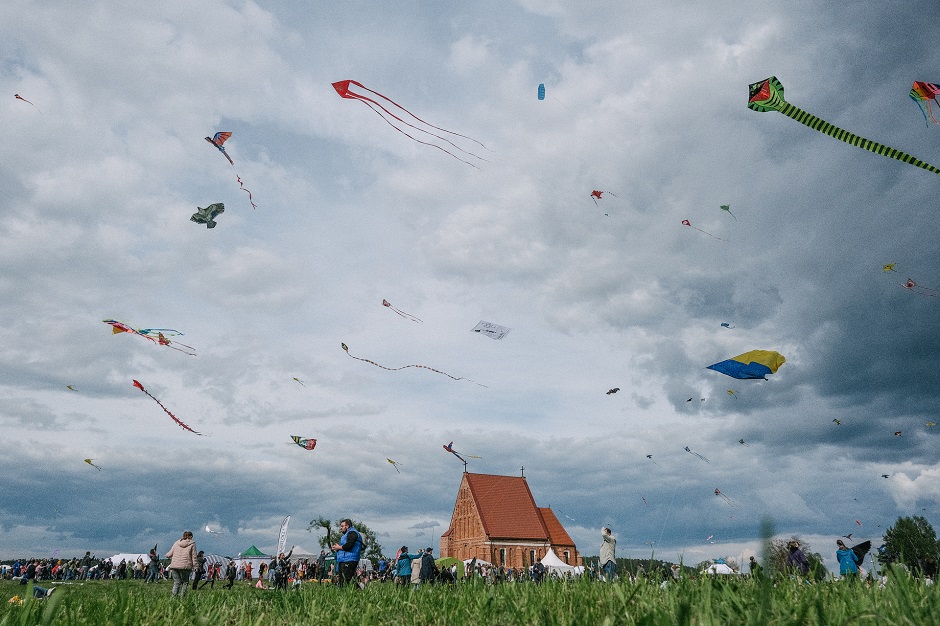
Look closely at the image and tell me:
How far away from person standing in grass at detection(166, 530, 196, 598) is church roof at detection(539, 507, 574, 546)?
6382cm

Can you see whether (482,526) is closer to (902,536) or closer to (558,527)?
(558,527)

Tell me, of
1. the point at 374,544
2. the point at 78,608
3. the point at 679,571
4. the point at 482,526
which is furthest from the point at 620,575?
the point at 374,544

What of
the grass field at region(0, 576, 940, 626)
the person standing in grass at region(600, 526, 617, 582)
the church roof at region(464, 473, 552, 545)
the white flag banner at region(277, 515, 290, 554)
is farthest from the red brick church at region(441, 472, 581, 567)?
the grass field at region(0, 576, 940, 626)

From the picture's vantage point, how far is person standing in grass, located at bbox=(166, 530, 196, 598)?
13.6m

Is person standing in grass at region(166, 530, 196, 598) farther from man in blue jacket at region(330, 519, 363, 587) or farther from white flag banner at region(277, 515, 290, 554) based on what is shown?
white flag banner at region(277, 515, 290, 554)

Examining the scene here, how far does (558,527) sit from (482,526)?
12458 mm

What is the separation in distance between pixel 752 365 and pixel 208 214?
16.0m

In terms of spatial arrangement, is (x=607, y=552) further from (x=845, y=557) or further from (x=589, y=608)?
(x=589, y=608)

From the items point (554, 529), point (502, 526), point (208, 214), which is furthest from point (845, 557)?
point (554, 529)

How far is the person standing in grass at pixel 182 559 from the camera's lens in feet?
44.7

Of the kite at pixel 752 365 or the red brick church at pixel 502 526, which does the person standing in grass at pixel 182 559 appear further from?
the red brick church at pixel 502 526

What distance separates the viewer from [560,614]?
12.0 ft

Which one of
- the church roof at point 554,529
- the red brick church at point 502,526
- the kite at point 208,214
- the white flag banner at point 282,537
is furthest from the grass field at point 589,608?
the church roof at point 554,529

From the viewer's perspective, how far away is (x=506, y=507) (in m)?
73.8
